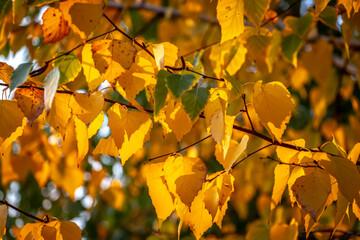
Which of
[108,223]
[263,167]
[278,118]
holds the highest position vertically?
[278,118]

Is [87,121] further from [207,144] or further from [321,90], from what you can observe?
[321,90]

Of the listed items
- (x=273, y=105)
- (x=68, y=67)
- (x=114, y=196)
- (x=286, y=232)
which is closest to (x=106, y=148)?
(x=68, y=67)

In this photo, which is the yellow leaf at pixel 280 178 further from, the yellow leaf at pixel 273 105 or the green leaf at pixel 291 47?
the green leaf at pixel 291 47

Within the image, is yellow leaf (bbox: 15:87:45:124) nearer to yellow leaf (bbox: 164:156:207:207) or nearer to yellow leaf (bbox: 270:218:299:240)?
yellow leaf (bbox: 164:156:207:207)

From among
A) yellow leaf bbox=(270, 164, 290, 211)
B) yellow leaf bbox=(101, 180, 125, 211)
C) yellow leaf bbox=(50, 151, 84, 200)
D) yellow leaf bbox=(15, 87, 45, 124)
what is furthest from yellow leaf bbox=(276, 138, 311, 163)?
yellow leaf bbox=(101, 180, 125, 211)

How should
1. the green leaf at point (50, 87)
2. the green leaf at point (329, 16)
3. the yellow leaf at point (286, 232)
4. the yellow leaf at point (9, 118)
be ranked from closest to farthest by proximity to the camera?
1. the green leaf at point (50, 87)
2. the yellow leaf at point (9, 118)
3. the yellow leaf at point (286, 232)
4. the green leaf at point (329, 16)

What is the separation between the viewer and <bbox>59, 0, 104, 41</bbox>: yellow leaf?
649 millimetres

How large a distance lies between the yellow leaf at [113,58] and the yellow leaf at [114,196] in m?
2.47

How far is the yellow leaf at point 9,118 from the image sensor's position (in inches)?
25.9

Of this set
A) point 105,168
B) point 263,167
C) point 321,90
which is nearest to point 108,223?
point 105,168

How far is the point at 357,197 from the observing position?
694mm

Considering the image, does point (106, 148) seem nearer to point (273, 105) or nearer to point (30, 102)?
point (30, 102)

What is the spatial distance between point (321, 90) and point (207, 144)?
0.60m

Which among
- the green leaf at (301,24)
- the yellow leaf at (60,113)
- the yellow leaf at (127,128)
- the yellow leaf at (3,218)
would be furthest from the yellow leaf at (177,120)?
the green leaf at (301,24)
